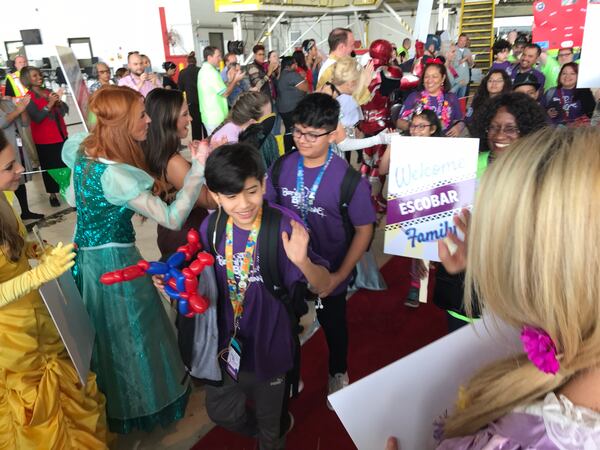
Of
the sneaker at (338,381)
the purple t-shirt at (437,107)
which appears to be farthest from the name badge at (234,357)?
the purple t-shirt at (437,107)

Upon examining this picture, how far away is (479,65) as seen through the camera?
12.6 meters

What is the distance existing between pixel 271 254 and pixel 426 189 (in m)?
0.81

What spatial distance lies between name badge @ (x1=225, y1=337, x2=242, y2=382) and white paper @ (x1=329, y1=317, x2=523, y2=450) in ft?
2.26

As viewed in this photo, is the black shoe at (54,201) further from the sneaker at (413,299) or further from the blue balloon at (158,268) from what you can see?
the blue balloon at (158,268)

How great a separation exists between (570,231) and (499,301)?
156 mm

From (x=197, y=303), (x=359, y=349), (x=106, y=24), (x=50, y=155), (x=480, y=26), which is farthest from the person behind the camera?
(x=106, y=24)

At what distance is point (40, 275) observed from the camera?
4.77 ft

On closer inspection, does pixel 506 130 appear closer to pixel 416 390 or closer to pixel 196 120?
→ pixel 416 390

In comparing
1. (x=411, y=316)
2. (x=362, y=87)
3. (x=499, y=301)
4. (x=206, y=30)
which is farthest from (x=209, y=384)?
(x=206, y=30)

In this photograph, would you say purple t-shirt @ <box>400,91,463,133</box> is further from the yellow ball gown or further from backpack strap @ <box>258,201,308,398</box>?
the yellow ball gown

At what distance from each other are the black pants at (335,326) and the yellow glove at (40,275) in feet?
3.76

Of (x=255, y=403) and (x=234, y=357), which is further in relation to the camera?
(x=255, y=403)

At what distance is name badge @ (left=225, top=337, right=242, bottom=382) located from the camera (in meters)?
1.58

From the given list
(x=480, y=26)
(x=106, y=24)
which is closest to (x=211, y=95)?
(x=480, y=26)
